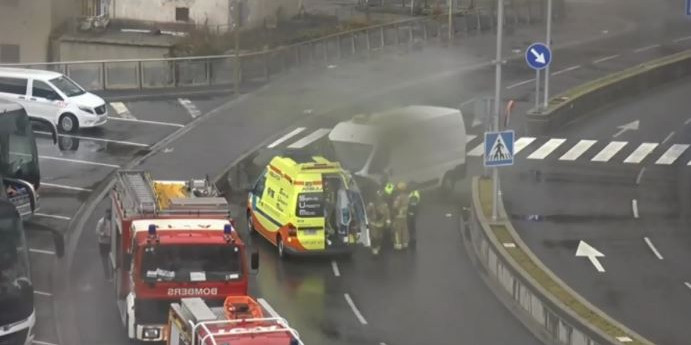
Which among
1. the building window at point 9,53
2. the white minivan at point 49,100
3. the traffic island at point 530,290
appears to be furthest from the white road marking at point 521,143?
the building window at point 9,53

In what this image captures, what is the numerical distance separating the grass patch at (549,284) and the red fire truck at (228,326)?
627cm

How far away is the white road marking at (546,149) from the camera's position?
4466 cm

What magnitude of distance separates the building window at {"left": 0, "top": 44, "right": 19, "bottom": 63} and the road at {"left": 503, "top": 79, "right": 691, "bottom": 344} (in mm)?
24409

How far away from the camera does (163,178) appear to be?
39938mm

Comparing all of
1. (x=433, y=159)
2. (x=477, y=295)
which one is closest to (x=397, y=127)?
(x=433, y=159)

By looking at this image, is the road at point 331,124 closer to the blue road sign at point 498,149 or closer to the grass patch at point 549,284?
the grass patch at point 549,284

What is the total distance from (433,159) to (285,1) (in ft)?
93.8

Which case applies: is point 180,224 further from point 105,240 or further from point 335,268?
point 335,268

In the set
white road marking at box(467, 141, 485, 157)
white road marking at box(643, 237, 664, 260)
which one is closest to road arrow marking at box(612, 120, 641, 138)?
white road marking at box(467, 141, 485, 157)

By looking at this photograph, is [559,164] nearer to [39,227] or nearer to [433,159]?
[433,159]

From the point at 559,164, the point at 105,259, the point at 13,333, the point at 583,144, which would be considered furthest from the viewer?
the point at 583,144

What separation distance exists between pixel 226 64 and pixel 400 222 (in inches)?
751

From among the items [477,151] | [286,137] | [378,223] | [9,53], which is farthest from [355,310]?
[9,53]

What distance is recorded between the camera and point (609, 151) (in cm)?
4581
